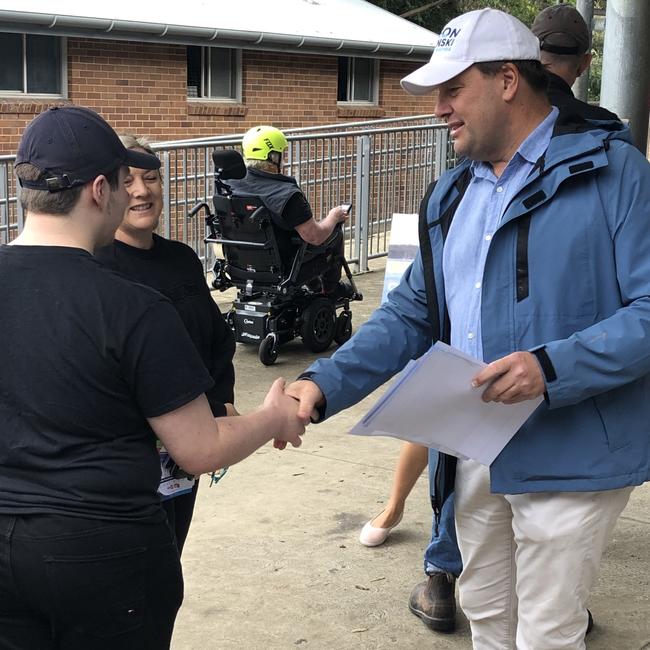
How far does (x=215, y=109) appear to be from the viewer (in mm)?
15117

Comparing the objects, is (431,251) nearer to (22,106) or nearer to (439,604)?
(439,604)

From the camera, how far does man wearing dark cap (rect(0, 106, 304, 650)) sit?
2240mm

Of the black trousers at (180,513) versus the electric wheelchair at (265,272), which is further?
the electric wheelchair at (265,272)

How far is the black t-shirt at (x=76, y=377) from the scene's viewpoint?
2.23 metres

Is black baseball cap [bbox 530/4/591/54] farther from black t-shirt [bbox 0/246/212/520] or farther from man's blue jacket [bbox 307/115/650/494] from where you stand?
black t-shirt [bbox 0/246/212/520]

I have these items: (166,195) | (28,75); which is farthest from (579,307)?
(28,75)

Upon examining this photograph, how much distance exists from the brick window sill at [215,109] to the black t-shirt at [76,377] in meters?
12.9

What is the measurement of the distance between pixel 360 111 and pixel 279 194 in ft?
32.7

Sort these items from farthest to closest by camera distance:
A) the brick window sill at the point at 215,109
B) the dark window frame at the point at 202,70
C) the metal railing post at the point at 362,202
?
the dark window frame at the point at 202,70
the brick window sill at the point at 215,109
the metal railing post at the point at 362,202

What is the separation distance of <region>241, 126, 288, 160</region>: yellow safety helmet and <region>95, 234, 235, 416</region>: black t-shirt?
433cm

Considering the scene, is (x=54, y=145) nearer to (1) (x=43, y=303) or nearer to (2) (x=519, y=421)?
(1) (x=43, y=303)

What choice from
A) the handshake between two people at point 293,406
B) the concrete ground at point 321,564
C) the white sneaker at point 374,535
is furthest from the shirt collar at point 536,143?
the white sneaker at point 374,535

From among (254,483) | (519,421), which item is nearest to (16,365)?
(519,421)

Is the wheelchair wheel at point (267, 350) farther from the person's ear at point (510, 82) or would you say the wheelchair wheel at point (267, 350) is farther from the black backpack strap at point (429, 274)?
the person's ear at point (510, 82)
